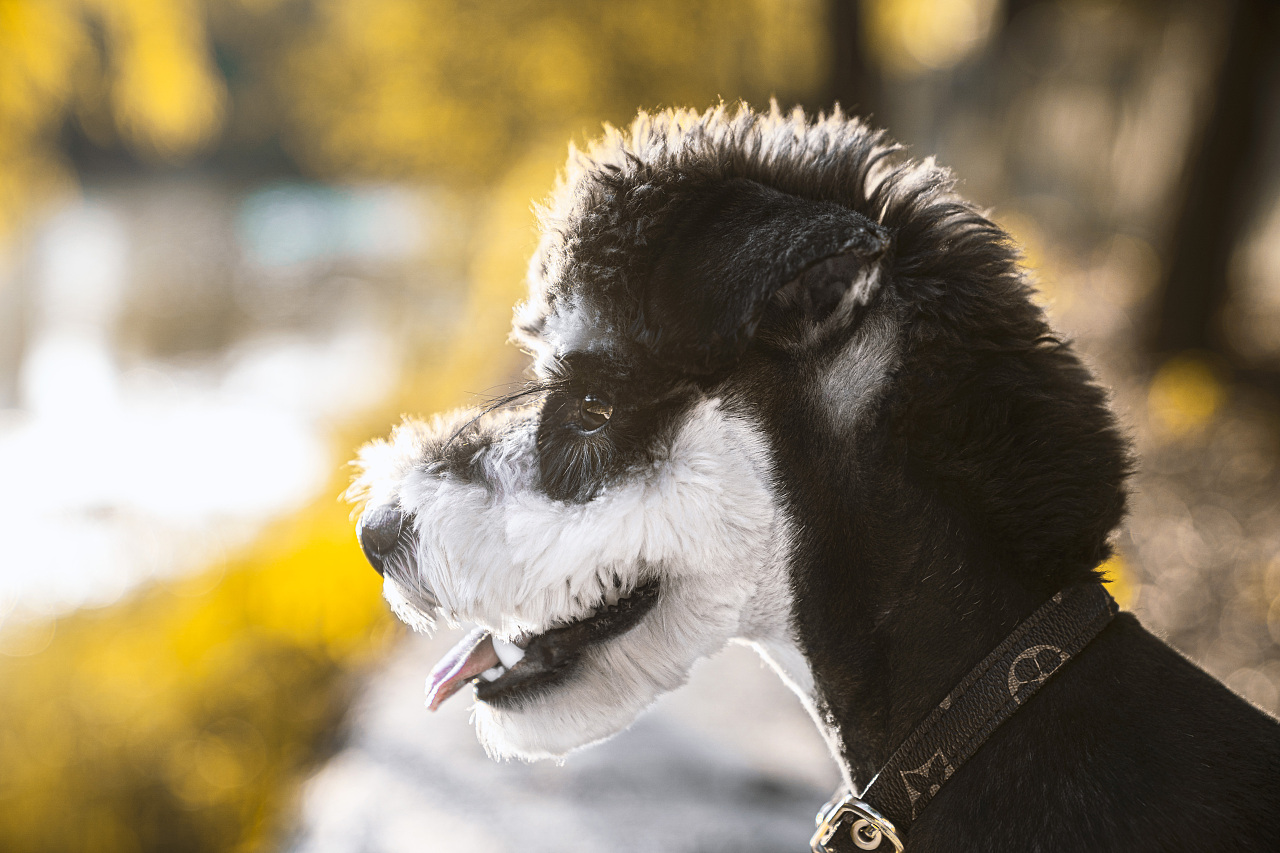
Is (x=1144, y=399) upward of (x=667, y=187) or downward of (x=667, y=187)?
downward

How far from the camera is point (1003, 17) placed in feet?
46.6

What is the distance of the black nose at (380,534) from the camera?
6.30 feet

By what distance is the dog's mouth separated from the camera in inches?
73.8

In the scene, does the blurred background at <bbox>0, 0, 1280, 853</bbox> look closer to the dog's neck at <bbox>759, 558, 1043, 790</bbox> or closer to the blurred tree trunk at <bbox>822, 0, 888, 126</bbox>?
the blurred tree trunk at <bbox>822, 0, 888, 126</bbox>

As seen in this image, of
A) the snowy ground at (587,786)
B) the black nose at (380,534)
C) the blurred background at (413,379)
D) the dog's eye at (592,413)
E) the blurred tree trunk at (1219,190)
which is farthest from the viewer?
the blurred tree trunk at (1219,190)

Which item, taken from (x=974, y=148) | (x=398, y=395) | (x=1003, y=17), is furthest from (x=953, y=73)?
(x=398, y=395)

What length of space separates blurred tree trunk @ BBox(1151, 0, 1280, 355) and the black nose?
25.0 feet

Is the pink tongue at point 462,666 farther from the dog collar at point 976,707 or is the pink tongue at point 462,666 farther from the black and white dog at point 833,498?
the dog collar at point 976,707

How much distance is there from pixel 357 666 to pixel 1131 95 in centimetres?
1736

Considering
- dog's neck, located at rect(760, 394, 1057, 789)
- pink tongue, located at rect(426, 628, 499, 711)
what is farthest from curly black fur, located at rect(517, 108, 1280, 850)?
pink tongue, located at rect(426, 628, 499, 711)

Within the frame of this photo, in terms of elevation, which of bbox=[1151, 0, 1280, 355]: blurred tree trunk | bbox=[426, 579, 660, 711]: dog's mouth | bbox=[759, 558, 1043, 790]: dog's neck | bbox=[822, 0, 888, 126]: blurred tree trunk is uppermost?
bbox=[822, 0, 888, 126]: blurred tree trunk

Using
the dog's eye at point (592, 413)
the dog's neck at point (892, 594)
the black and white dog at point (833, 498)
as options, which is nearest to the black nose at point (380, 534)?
the black and white dog at point (833, 498)

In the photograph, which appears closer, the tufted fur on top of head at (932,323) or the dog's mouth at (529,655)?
the tufted fur on top of head at (932,323)

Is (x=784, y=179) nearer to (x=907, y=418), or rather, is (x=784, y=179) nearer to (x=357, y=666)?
(x=907, y=418)
